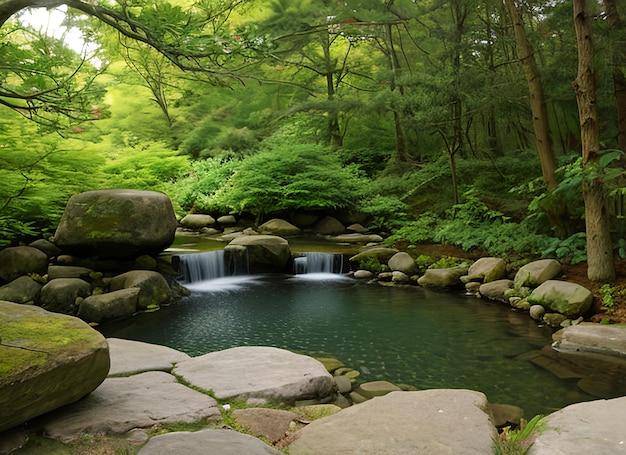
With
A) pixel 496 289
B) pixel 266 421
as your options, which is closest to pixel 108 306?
pixel 266 421

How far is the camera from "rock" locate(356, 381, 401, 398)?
13.9ft

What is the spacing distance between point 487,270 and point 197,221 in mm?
9518

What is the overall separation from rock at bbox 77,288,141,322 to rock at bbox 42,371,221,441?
4229mm

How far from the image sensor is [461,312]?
7.07 metres

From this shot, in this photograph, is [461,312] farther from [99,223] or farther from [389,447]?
[99,223]

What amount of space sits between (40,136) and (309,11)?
5991mm

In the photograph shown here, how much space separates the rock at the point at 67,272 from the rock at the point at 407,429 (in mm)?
6509

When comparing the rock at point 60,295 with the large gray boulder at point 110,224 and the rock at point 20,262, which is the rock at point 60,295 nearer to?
the rock at point 20,262

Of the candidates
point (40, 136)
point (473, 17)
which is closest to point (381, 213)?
point (473, 17)

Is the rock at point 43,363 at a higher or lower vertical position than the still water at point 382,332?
higher

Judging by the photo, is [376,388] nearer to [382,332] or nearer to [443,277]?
[382,332]

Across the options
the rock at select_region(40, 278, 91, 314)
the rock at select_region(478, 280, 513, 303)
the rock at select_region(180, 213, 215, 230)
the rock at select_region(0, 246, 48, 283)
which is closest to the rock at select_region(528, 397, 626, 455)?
the rock at select_region(478, 280, 513, 303)

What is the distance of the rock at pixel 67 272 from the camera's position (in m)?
7.79

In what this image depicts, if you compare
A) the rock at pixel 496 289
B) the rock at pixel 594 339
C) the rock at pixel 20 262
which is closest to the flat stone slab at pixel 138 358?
the rock at pixel 594 339
